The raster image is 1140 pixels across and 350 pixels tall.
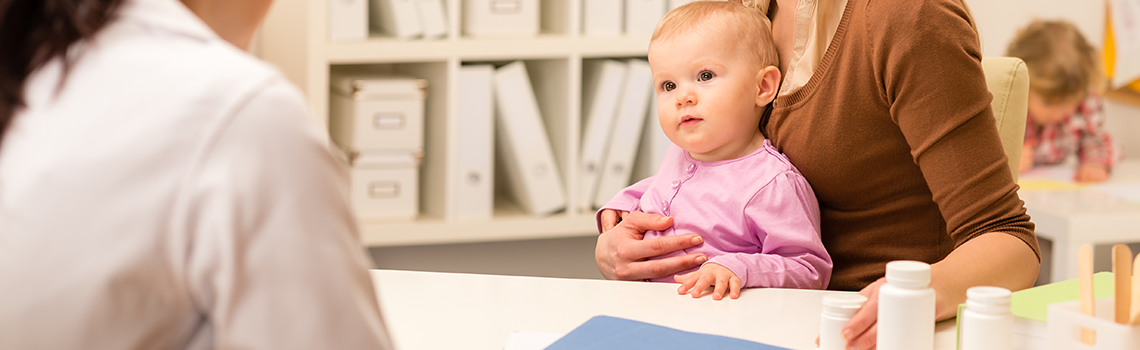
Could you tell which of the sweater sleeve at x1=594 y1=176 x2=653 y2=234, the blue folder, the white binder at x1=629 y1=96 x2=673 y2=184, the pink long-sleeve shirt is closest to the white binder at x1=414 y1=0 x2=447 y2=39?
the white binder at x1=629 y1=96 x2=673 y2=184

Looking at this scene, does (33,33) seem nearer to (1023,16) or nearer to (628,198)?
(628,198)

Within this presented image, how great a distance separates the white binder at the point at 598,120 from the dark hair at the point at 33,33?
1.85m

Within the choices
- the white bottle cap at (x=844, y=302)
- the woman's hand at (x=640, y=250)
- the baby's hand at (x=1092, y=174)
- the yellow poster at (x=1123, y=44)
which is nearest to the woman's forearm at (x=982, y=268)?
the white bottle cap at (x=844, y=302)

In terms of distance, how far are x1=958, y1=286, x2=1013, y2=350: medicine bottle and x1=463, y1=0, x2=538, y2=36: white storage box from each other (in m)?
1.62

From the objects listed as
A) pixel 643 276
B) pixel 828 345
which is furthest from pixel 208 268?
pixel 643 276

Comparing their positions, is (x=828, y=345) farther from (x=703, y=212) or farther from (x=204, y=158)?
(x=204, y=158)

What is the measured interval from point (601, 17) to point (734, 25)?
1127 millimetres

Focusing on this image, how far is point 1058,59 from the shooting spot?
269 cm

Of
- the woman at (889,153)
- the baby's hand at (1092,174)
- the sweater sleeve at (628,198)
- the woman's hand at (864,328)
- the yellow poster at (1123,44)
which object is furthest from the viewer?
the yellow poster at (1123,44)

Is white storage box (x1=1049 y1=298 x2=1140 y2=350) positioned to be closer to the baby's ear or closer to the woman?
the woman

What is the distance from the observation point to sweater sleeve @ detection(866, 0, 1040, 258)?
97 centimetres

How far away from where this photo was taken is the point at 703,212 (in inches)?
A: 45.5

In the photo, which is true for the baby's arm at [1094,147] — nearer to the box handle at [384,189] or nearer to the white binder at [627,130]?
the white binder at [627,130]

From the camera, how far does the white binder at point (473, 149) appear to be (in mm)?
2205
